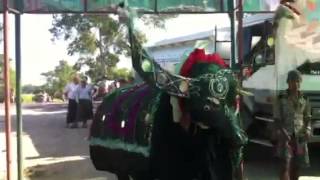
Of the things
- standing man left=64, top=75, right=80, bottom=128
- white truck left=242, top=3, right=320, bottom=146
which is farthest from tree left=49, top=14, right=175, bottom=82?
white truck left=242, top=3, right=320, bottom=146

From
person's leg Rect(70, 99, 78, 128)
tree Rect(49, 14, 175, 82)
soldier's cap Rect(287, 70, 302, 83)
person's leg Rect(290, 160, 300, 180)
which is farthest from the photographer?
tree Rect(49, 14, 175, 82)

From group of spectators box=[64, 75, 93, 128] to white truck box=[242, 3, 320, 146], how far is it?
863 centimetres

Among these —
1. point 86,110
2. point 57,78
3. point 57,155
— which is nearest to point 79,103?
point 86,110

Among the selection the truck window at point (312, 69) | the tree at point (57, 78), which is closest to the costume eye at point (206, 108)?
the truck window at point (312, 69)

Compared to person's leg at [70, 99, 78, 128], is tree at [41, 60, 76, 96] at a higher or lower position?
Answer: higher

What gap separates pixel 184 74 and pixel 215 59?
27 cm

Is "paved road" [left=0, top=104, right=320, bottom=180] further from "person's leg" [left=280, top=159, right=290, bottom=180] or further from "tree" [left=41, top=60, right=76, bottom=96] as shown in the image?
"tree" [left=41, top=60, right=76, bottom=96]

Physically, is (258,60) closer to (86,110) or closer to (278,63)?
(278,63)

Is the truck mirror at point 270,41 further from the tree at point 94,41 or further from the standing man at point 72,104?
the tree at point 94,41

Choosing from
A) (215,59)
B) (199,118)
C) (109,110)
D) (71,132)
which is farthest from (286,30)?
(71,132)

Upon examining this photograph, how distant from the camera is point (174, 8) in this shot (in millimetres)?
7664

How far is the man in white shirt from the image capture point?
18.5 metres

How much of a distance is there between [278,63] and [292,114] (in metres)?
1.15

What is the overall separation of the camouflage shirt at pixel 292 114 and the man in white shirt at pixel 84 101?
11086 millimetres
